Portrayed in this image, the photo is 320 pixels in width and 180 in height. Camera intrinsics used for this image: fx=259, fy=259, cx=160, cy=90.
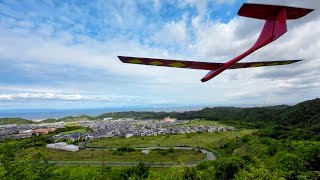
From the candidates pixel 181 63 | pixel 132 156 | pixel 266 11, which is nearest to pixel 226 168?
pixel 132 156

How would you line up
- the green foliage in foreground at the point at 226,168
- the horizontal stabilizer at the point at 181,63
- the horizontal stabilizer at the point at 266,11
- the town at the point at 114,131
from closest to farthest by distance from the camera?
→ the horizontal stabilizer at the point at 266,11
the horizontal stabilizer at the point at 181,63
the green foliage in foreground at the point at 226,168
the town at the point at 114,131

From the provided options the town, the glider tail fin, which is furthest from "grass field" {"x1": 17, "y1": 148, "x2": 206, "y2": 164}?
the glider tail fin

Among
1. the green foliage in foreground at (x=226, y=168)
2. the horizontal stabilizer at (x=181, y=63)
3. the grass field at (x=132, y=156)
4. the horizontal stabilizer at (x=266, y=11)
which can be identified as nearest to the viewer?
the horizontal stabilizer at (x=266, y=11)

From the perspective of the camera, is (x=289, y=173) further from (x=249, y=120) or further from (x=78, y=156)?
(x=249, y=120)

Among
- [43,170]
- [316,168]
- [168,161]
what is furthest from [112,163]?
[316,168]

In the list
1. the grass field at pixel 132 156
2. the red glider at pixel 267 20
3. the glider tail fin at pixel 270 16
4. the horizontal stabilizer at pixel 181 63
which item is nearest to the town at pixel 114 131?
the grass field at pixel 132 156

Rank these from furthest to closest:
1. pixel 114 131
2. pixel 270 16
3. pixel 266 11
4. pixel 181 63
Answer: pixel 114 131 → pixel 181 63 → pixel 270 16 → pixel 266 11

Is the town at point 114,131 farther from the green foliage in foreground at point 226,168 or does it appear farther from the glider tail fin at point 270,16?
the glider tail fin at point 270,16

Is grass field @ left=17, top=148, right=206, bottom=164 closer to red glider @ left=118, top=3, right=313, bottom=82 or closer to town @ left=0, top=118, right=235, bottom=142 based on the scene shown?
town @ left=0, top=118, right=235, bottom=142

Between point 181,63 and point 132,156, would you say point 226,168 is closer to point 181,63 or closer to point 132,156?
point 132,156
